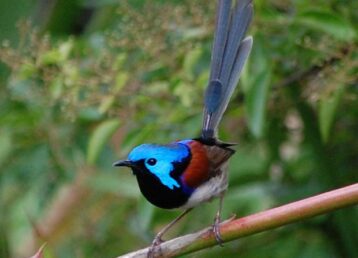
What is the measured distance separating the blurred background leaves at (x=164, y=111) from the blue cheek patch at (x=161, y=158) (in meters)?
0.62

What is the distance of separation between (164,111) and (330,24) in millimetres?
732

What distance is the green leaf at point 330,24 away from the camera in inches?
137

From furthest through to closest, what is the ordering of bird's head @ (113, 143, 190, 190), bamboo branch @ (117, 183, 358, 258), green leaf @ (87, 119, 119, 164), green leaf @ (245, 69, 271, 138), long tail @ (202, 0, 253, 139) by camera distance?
green leaf @ (87, 119, 119, 164) < green leaf @ (245, 69, 271, 138) < long tail @ (202, 0, 253, 139) < bird's head @ (113, 143, 190, 190) < bamboo branch @ (117, 183, 358, 258)

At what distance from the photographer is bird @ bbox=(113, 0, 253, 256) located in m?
2.95

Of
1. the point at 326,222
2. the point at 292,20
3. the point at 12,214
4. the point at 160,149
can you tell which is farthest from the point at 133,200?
the point at 160,149

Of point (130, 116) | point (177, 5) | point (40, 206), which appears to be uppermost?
point (177, 5)

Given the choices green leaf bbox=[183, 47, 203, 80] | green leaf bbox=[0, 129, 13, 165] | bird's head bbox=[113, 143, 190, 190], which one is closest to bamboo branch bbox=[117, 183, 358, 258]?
bird's head bbox=[113, 143, 190, 190]

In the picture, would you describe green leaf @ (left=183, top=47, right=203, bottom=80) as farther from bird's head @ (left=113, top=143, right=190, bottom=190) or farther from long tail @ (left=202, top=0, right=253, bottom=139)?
bird's head @ (left=113, top=143, right=190, bottom=190)

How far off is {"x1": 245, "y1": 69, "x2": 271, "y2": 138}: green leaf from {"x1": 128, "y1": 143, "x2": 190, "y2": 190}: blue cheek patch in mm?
595

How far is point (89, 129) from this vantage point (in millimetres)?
4281

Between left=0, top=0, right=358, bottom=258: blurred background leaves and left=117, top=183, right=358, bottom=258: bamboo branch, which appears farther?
left=0, top=0, right=358, bottom=258: blurred background leaves

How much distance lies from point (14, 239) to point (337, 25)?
7.81ft

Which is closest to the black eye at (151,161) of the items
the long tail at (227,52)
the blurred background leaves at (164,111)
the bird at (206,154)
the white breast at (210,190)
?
the bird at (206,154)

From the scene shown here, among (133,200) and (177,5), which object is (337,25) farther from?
(133,200)
